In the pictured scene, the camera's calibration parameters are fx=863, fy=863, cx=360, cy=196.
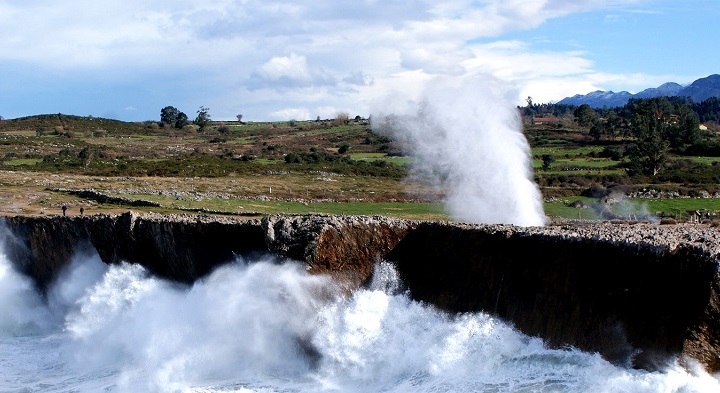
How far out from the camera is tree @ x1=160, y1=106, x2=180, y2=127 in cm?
16962

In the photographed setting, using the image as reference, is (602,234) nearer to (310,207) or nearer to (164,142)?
(310,207)

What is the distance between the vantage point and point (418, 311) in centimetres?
1939

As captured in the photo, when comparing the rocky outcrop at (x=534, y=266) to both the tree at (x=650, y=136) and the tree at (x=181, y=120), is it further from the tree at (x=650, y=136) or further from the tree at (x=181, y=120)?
the tree at (x=181, y=120)

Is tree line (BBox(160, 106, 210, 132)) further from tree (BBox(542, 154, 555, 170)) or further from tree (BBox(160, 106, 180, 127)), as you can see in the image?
tree (BBox(542, 154, 555, 170))

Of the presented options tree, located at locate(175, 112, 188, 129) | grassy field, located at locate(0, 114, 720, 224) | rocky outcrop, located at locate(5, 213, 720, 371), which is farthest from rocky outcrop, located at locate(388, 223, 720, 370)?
tree, located at locate(175, 112, 188, 129)

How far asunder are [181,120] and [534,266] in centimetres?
15397

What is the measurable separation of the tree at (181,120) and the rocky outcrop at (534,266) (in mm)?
138681

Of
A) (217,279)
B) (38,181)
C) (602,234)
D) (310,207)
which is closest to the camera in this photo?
(602,234)

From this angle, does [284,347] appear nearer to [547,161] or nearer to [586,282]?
[586,282]

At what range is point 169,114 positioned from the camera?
17100 cm

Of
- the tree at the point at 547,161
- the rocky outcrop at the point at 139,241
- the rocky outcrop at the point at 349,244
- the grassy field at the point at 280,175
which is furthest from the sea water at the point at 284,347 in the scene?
the tree at the point at 547,161

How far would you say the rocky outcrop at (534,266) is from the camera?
14.4 meters

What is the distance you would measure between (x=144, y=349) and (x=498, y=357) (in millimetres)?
10487

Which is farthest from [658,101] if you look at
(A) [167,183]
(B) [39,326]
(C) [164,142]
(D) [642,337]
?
(D) [642,337]
